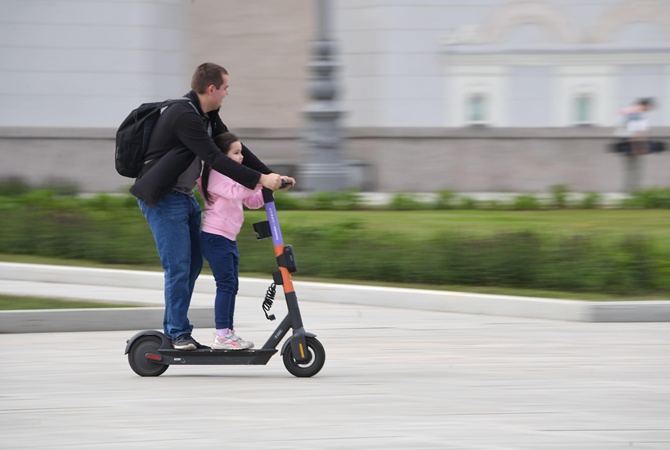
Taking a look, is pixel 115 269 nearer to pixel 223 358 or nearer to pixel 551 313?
pixel 551 313

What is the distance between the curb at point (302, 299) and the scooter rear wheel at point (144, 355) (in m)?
2.11

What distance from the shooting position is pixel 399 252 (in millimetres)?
10773

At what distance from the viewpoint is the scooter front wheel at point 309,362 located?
21.3 feet

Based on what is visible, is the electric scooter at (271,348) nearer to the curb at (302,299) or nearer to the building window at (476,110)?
the curb at (302,299)

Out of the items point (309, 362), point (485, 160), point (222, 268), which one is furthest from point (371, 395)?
point (485, 160)

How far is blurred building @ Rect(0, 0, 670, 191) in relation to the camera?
22.0 m

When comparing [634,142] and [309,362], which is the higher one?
[309,362]

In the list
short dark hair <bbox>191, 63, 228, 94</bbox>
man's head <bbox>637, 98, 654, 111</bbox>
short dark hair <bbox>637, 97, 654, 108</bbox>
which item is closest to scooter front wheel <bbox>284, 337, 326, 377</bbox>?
short dark hair <bbox>191, 63, 228, 94</bbox>

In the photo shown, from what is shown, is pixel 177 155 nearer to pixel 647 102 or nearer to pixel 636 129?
pixel 636 129

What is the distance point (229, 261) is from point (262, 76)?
62.0 ft

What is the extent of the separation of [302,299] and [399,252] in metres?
1.07

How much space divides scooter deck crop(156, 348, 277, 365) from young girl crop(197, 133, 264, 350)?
0.04 metres

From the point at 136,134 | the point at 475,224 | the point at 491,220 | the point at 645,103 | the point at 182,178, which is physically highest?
the point at 136,134

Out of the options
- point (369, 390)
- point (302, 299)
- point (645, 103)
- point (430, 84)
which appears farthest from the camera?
point (430, 84)
